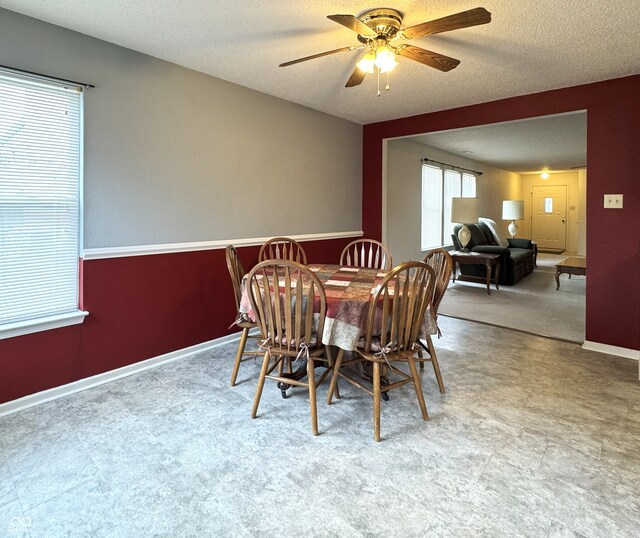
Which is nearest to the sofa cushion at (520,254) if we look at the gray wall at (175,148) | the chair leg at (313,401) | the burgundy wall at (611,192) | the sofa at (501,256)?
the sofa at (501,256)

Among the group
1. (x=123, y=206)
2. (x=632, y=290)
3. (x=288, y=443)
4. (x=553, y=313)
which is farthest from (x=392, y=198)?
(x=288, y=443)

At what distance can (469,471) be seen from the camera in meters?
1.76

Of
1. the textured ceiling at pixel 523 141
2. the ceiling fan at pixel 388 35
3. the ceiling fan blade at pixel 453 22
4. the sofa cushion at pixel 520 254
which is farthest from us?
the sofa cushion at pixel 520 254

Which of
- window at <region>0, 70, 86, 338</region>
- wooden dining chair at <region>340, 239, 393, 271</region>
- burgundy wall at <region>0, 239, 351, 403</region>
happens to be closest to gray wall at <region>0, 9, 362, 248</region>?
window at <region>0, 70, 86, 338</region>

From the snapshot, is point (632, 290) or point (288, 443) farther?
point (632, 290)

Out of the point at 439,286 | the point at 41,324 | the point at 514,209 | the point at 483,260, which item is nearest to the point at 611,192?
the point at 439,286

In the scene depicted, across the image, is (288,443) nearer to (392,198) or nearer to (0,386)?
(0,386)

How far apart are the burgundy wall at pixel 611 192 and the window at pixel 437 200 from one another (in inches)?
120

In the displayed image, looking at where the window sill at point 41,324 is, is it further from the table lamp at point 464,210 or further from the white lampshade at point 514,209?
the white lampshade at point 514,209

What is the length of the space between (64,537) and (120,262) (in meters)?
1.74

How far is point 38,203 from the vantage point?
2.36 metres

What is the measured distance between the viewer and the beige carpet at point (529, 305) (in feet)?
13.3

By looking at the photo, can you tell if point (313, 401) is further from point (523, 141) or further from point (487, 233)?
point (487, 233)

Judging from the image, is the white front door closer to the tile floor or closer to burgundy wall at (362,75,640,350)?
burgundy wall at (362,75,640,350)
